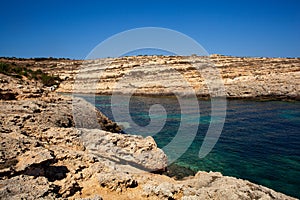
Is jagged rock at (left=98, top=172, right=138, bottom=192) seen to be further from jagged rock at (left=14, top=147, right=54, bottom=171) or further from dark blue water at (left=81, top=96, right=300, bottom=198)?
dark blue water at (left=81, top=96, right=300, bottom=198)

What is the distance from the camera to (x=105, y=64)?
55656 millimetres

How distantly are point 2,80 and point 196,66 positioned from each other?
39.4 m

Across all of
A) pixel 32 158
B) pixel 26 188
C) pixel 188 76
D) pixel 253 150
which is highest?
pixel 188 76

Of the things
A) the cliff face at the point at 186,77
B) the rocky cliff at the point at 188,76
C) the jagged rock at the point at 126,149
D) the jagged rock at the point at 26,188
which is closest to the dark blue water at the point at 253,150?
the jagged rock at the point at 126,149

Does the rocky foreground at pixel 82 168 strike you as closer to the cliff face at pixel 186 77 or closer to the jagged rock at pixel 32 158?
the jagged rock at pixel 32 158

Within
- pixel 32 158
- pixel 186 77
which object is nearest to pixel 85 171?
pixel 32 158

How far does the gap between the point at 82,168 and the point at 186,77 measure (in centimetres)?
3821

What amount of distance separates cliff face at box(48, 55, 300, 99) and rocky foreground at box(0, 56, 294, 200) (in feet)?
98.3

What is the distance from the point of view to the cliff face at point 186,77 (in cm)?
3488

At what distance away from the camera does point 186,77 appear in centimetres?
4297

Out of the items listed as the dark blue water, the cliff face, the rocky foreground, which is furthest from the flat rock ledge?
the cliff face

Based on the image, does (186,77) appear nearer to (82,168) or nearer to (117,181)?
(82,168)

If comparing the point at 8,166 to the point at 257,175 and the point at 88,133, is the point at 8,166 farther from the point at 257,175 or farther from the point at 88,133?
the point at 257,175

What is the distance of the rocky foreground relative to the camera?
15.8 ft
